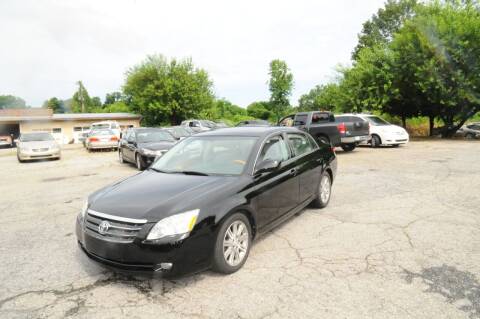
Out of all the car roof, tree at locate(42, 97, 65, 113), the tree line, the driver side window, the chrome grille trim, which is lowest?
the chrome grille trim

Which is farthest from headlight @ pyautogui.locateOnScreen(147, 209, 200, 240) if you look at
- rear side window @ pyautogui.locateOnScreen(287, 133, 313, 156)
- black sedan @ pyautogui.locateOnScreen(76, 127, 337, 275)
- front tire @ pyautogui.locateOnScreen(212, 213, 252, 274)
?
rear side window @ pyautogui.locateOnScreen(287, 133, 313, 156)

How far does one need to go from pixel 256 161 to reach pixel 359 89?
2207cm

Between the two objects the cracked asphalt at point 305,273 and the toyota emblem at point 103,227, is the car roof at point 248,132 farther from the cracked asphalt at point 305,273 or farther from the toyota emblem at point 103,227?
the toyota emblem at point 103,227

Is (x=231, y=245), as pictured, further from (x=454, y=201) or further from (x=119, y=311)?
(x=454, y=201)

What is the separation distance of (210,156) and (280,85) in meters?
51.9

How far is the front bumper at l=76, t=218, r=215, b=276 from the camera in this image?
9.33ft


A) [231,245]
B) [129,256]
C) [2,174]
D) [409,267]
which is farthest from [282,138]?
[2,174]

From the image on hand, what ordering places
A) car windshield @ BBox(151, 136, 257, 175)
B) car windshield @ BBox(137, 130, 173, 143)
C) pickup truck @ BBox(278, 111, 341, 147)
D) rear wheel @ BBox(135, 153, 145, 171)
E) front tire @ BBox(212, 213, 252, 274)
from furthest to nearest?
pickup truck @ BBox(278, 111, 341, 147) < car windshield @ BBox(137, 130, 173, 143) < rear wheel @ BBox(135, 153, 145, 171) < car windshield @ BBox(151, 136, 257, 175) < front tire @ BBox(212, 213, 252, 274)

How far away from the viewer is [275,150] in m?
4.39

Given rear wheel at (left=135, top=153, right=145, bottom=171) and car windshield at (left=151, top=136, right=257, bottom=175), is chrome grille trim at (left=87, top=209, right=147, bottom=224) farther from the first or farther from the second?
rear wheel at (left=135, top=153, right=145, bottom=171)

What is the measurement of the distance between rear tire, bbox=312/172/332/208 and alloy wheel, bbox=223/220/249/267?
7.58ft

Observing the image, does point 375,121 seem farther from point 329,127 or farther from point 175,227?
point 175,227

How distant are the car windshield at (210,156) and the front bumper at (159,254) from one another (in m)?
1.06

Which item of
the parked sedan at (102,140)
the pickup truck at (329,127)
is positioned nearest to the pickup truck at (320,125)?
the pickup truck at (329,127)
